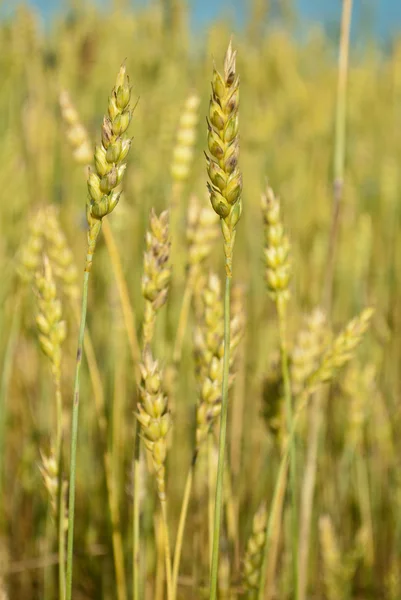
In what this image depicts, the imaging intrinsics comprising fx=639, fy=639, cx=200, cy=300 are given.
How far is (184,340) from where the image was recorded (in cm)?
141

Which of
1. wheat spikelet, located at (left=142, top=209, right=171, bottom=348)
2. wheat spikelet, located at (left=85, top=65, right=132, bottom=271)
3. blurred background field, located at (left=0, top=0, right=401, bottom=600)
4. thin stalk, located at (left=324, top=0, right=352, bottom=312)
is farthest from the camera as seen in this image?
blurred background field, located at (left=0, top=0, right=401, bottom=600)

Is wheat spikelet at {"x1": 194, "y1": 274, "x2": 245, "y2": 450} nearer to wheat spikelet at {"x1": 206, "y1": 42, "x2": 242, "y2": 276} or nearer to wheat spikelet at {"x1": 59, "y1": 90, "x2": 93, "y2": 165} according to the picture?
wheat spikelet at {"x1": 206, "y1": 42, "x2": 242, "y2": 276}

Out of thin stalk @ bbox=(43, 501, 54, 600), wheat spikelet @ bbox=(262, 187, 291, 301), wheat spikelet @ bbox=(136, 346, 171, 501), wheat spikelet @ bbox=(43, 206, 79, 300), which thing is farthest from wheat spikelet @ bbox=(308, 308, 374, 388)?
thin stalk @ bbox=(43, 501, 54, 600)

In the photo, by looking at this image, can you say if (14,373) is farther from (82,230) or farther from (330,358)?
(330,358)

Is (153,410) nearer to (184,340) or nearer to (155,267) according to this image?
(155,267)

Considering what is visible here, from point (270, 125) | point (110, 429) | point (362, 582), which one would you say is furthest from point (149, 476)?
point (270, 125)

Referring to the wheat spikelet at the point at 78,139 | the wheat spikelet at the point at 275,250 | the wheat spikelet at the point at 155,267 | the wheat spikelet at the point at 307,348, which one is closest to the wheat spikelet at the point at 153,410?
the wheat spikelet at the point at 155,267

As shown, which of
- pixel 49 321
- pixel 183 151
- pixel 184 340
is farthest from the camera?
pixel 184 340

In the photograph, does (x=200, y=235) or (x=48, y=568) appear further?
(x=48, y=568)

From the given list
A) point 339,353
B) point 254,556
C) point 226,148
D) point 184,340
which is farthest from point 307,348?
point 184,340

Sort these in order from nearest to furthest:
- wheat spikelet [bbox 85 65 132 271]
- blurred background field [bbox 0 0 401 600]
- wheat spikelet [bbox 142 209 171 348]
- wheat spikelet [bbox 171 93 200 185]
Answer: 1. wheat spikelet [bbox 85 65 132 271]
2. wheat spikelet [bbox 142 209 171 348]
3. wheat spikelet [bbox 171 93 200 185]
4. blurred background field [bbox 0 0 401 600]

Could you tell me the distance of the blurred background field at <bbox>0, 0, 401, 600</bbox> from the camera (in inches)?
36.0

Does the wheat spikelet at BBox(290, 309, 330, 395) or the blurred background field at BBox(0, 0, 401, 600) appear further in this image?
the blurred background field at BBox(0, 0, 401, 600)

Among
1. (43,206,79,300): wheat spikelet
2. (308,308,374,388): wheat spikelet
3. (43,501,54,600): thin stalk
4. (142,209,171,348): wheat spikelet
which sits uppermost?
(43,206,79,300): wheat spikelet
